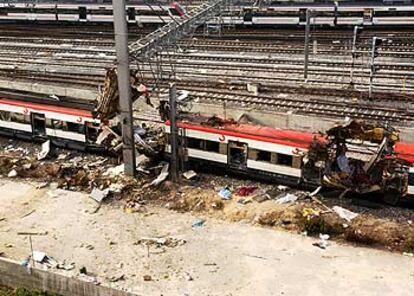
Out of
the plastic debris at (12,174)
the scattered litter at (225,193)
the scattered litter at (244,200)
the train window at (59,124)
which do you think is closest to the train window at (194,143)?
the scattered litter at (225,193)

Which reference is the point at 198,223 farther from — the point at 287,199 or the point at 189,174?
the point at 189,174

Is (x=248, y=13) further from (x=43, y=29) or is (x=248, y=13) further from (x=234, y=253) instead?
(x=234, y=253)

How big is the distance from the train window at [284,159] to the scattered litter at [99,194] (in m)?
6.22

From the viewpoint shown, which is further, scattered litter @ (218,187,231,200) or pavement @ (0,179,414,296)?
scattered litter @ (218,187,231,200)

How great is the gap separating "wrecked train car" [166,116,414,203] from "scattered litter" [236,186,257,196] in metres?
0.53

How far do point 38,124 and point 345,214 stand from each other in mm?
13810

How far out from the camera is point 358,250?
1759 centimetres

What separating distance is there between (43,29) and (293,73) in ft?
72.1

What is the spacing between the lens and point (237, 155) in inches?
857

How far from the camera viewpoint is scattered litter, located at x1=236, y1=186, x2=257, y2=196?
69.4 ft

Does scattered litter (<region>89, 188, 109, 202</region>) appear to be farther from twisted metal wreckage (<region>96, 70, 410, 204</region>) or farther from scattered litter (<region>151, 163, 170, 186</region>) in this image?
twisted metal wreckage (<region>96, 70, 410, 204</region>)

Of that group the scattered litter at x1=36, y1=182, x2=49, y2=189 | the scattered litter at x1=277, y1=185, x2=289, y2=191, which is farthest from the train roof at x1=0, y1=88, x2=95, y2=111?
the scattered litter at x1=277, y1=185, x2=289, y2=191

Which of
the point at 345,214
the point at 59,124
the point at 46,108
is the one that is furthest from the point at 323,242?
the point at 46,108

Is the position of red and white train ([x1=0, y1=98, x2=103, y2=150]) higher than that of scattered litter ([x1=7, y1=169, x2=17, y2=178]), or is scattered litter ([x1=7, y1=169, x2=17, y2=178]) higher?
red and white train ([x1=0, y1=98, x2=103, y2=150])
